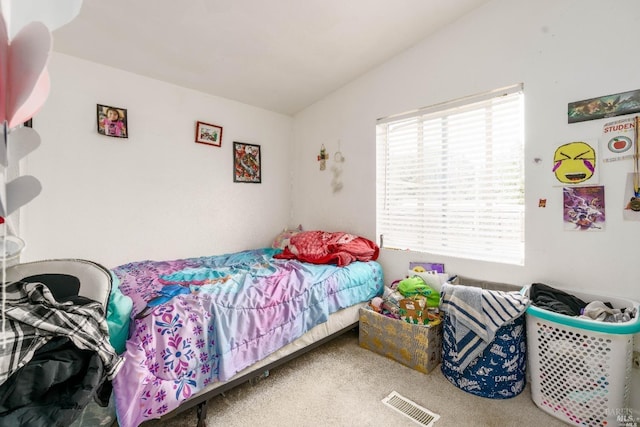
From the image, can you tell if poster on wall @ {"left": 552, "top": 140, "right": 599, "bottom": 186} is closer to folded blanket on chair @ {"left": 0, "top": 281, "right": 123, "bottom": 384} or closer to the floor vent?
the floor vent

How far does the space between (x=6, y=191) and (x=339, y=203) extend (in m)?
2.59

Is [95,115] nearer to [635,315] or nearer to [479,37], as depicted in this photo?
[479,37]

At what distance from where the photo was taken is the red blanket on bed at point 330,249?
2.35 meters

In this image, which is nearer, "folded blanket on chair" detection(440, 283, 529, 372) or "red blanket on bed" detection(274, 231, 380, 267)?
"folded blanket on chair" detection(440, 283, 529, 372)

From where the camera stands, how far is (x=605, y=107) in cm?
160

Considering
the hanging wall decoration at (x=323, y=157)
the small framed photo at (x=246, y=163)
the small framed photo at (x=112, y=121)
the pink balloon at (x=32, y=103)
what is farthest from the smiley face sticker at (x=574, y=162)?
the small framed photo at (x=112, y=121)

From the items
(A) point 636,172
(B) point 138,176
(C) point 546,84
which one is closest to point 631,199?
(A) point 636,172

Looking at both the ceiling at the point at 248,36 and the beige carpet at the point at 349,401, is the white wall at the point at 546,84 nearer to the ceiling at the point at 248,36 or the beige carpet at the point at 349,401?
the ceiling at the point at 248,36

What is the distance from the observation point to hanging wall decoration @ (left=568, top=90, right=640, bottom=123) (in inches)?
60.2

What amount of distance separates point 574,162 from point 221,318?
2.21 metres

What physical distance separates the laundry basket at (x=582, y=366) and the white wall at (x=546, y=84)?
273 millimetres

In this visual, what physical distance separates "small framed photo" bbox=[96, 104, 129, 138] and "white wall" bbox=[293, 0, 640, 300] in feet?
7.33

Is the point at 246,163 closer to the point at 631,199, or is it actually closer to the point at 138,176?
the point at 138,176

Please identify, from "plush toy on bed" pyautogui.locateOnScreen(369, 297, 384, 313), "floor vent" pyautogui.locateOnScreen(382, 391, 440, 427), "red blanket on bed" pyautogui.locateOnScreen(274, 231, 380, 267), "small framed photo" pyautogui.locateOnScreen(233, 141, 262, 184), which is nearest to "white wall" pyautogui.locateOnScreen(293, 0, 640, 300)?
"red blanket on bed" pyautogui.locateOnScreen(274, 231, 380, 267)
